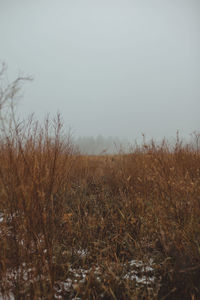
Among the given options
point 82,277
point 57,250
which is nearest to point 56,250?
point 57,250

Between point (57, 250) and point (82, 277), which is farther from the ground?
point (57, 250)

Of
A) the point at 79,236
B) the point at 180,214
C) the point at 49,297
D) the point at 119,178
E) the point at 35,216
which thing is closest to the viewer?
the point at 49,297

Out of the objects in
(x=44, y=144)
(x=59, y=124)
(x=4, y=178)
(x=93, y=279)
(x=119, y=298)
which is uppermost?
(x=59, y=124)

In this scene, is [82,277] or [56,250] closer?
[82,277]

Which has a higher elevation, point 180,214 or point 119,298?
point 180,214

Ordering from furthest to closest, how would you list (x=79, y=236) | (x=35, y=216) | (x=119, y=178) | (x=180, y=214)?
(x=119, y=178) < (x=79, y=236) < (x=180, y=214) < (x=35, y=216)

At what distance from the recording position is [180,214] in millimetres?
1911

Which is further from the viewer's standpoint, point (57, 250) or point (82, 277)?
point (57, 250)

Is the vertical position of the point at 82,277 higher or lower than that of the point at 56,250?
lower

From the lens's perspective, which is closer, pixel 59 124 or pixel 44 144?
pixel 59 124

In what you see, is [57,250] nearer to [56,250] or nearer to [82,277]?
[56,250]

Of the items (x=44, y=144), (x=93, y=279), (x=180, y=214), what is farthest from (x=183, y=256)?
(x=44, y=144)

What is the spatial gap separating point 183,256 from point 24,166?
55.9 inches

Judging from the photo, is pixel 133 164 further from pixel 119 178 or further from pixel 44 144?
pixel 44 144
